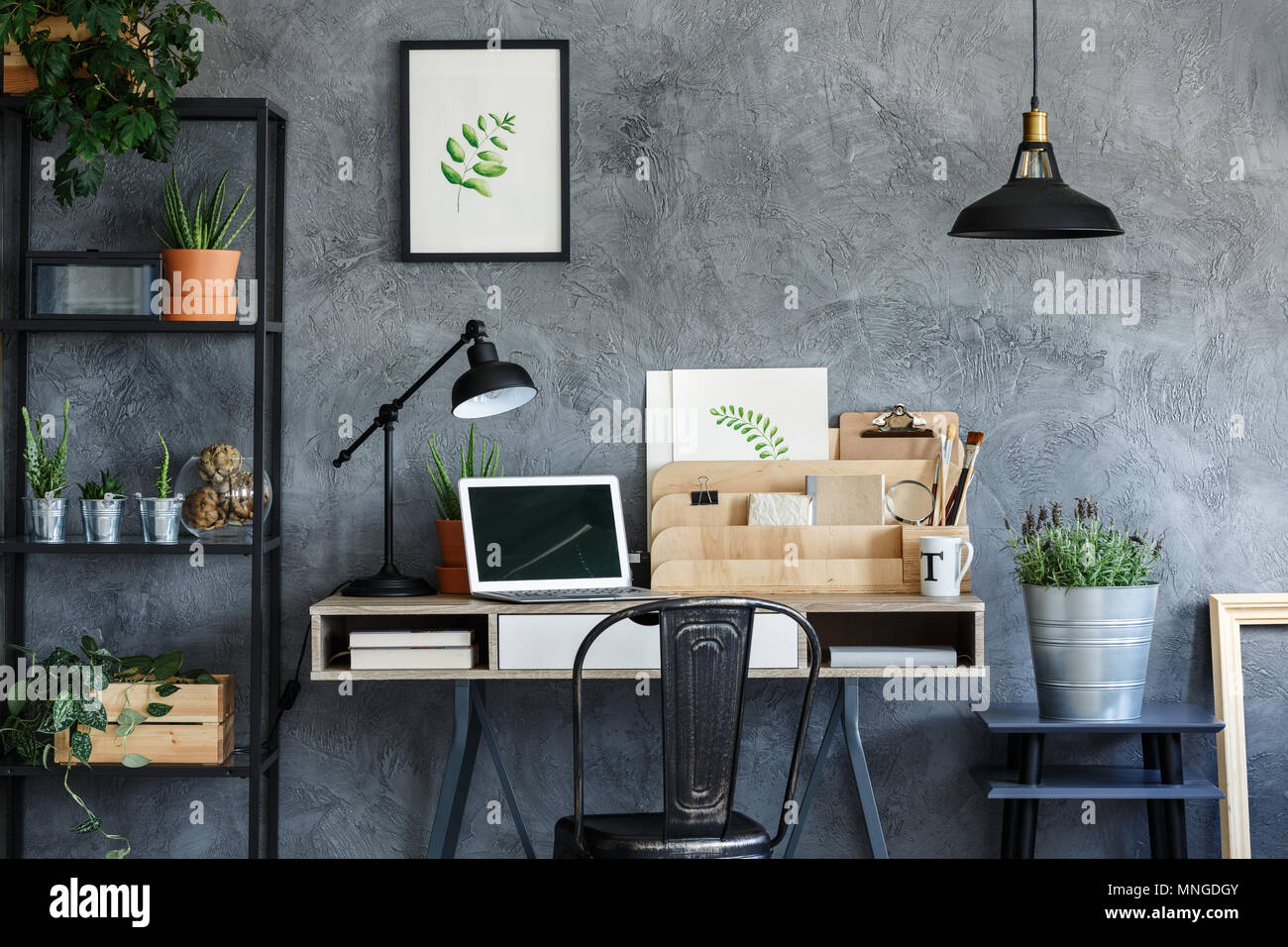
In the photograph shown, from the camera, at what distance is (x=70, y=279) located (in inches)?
116

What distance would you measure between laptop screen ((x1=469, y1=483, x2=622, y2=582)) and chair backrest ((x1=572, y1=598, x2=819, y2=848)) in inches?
25.7

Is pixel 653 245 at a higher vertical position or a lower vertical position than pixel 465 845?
higher

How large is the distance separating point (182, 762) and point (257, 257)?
115 cm

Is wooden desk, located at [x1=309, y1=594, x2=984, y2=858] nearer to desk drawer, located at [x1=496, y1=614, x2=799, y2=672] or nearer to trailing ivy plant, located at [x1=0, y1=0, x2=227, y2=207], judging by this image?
desk drawer, located at [x1=496, y1=614, x2=799, y2=672]

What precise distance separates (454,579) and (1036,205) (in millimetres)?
1503

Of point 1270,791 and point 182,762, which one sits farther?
point 1270,791

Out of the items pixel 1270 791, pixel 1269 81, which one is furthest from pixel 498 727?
pixel 1269 81

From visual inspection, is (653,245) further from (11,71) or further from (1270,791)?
(1270,791)

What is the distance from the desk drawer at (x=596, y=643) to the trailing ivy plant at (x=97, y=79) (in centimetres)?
131

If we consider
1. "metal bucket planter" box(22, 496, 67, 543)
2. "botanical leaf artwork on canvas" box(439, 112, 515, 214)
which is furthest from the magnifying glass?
"metal bucket planter" box(22, 496, 67, 543)

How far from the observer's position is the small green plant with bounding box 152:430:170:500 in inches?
115

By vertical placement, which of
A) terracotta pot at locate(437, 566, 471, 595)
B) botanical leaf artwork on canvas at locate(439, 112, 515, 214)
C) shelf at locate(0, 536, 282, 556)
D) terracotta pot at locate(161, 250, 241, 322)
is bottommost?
A: terracotta pot at locate(437, 566, 471, 595)

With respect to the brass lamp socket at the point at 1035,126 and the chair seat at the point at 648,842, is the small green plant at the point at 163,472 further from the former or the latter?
the brass lamp socket at the point at 1035,126

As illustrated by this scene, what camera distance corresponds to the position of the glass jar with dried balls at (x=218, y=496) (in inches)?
115
